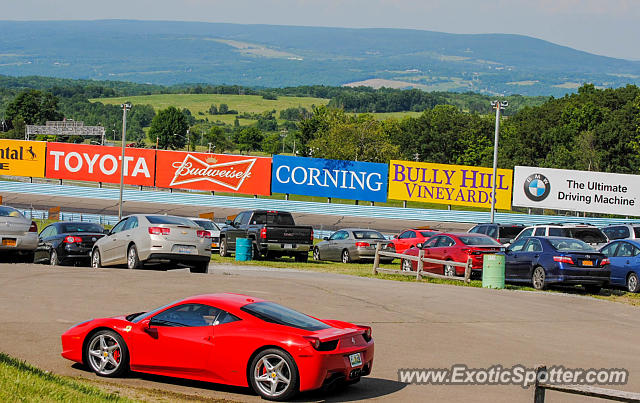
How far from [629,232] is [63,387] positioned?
26.0 metres

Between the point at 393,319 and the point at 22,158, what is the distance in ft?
195

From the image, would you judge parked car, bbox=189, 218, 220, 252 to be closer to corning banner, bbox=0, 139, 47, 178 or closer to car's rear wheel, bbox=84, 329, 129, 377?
car's rear wheel, bbox=84, 329, 129, 377

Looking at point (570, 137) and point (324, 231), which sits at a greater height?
point (570, 137)

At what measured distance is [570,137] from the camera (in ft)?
391

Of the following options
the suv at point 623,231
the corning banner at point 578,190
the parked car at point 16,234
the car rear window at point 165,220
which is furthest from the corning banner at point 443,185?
the car rear window at point 165,220

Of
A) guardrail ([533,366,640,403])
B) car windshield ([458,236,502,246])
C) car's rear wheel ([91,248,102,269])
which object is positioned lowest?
car's rear wheel ([91,248,102,269])

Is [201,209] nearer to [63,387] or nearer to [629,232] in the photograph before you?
[629,232]

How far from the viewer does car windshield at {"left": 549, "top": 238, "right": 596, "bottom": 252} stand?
2342cm

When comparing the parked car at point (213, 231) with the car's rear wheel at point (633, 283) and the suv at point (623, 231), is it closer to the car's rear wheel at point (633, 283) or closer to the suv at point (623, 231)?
the suv at point (623, 231)

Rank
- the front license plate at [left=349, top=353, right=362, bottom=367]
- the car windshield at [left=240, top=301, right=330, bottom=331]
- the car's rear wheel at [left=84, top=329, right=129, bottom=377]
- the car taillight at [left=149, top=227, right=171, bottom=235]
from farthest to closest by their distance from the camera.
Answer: the car taillight at [left=149, top=227, right=171, bottom=235], the car's rear wheel at [left=84, top=329, right=129, bottom=377], the car windshield at [left=240, top=301, right=330, bottom=331], the front license plate at [left=349, top=353, right=362, bottom=367]

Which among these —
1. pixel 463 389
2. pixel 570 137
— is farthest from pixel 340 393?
pixel 570 137

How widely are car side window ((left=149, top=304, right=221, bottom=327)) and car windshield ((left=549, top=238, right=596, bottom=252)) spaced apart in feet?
48.2
